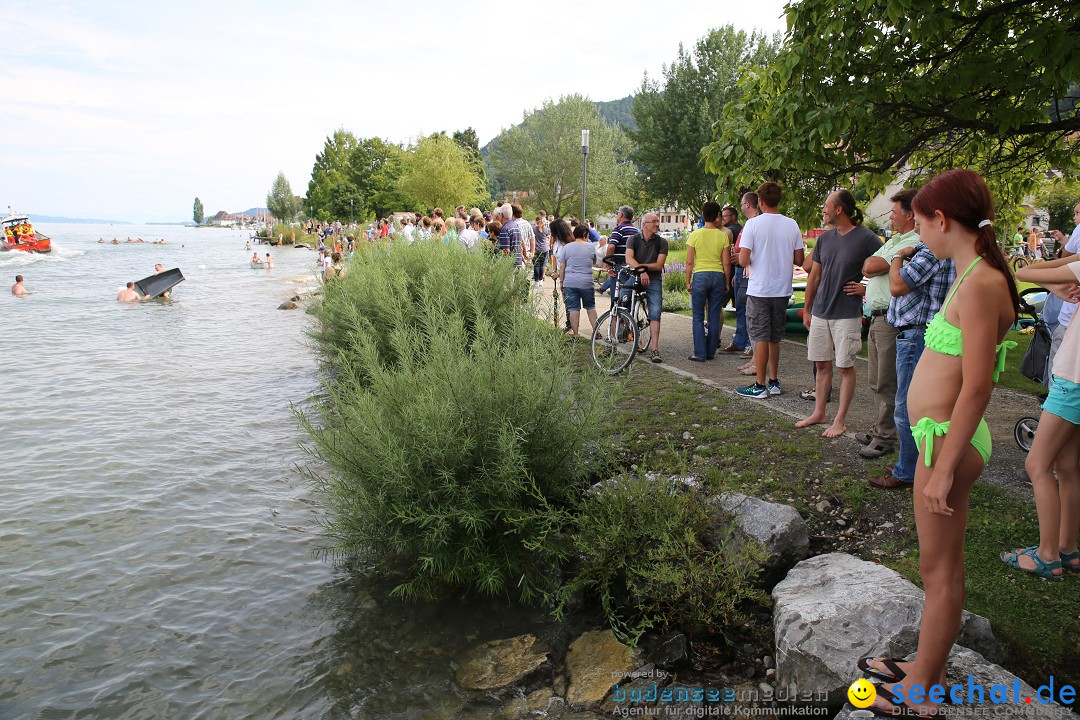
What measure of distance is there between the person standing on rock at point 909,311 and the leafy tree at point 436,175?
50922mm

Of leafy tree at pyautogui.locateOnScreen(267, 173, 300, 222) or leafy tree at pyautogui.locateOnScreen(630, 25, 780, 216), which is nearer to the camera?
leafy tree at pyautogui.locateOnScreen(630, 25, 780, 216)

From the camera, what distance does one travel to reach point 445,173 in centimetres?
5266

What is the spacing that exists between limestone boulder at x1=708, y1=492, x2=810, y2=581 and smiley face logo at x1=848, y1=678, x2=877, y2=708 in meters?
1.11

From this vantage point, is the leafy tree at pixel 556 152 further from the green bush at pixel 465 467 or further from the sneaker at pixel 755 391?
the green bush at pixel 465 467

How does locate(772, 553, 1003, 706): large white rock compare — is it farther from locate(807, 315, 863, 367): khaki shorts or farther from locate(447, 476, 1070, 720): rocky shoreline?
locate(807, 315, 863, 367): khaki shorts

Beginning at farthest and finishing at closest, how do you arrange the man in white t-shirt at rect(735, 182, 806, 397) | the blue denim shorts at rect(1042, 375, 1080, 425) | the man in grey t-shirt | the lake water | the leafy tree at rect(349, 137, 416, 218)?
the leafy tree at rect(349, 137, 416, 218) → the man in white t-shirt at rect(735, 182, 806, 397) → the man in grey t-shirt → the lake water → the blue denim shorts at rect(1042, 375, 1080, 425)

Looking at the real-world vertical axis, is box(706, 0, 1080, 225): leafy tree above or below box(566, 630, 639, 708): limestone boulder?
above

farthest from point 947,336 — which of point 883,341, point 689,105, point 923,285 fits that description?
point 689,105

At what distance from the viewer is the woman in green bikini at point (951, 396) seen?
2.54 metres

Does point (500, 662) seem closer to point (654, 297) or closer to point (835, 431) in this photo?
point (835, 431)

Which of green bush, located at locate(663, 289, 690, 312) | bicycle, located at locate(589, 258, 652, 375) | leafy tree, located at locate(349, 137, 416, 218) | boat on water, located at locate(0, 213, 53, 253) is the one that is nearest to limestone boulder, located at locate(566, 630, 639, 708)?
bicycle, located at locate(589, 258, 652, 375)

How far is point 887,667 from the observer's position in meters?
2.89

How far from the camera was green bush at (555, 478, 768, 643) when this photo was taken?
3910mm

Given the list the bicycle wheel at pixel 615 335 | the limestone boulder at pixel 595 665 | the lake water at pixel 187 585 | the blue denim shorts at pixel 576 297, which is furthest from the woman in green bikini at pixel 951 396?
the blue denim shorts at pixel 576 297
